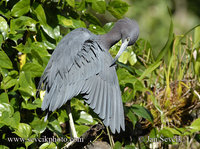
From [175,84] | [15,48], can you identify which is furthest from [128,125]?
[15,48]

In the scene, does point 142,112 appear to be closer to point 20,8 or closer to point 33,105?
point 33,105

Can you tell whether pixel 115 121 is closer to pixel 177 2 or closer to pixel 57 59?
pixel 57 59

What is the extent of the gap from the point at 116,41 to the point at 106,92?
57 cm

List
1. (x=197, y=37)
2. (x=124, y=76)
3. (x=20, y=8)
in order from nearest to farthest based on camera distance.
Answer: (x=20, y=8) → (x=124, y=76) → (x=197, y=37)

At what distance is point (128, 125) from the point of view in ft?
9.52

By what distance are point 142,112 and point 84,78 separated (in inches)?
22.5

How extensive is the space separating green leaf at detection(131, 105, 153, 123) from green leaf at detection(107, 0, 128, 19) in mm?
774

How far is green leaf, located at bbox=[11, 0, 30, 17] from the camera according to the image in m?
2.60

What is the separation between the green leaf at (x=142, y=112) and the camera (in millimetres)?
2691

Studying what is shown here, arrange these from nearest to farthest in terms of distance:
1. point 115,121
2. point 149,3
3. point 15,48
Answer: point 115,121
point 15,48
point 149,3

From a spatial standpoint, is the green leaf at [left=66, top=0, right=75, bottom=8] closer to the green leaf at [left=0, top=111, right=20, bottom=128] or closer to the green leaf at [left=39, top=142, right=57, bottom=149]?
the green leaf at [left=0, top=111, right=20, bottom=128]

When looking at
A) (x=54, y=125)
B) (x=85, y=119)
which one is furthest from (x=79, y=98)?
(x=54, y=125)

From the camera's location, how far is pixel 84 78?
2449 millimetres

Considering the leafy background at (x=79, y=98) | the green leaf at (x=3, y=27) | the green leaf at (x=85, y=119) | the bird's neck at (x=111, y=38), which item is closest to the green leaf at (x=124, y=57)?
the leafy background at (x=79, y=98)
